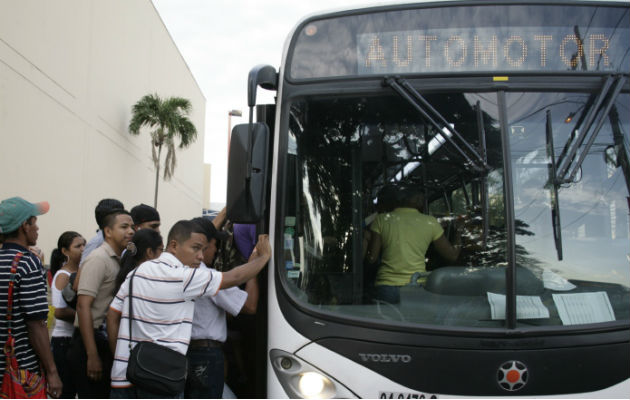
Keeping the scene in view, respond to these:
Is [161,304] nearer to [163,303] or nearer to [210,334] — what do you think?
[163,303]

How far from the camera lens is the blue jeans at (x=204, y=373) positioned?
9.99 ft

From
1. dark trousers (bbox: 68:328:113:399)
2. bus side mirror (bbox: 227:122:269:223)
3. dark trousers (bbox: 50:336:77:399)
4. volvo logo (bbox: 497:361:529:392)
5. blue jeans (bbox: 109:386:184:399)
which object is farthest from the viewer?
dark trousers (bbox: 50:336:77:399)

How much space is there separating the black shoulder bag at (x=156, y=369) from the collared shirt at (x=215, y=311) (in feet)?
1.10

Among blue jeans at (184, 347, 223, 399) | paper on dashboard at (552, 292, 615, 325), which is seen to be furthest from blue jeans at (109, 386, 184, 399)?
paper on dashboard at (552, 292, 615, 325)

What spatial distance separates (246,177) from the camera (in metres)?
2.91

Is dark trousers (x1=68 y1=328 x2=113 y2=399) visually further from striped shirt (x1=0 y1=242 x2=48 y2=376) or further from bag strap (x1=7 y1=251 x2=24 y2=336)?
bag strap (x1=7 y1=251 x2=24 y2=336)

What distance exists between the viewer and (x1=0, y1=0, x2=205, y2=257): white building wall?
472 inches

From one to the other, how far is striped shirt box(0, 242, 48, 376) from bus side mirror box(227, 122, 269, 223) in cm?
109

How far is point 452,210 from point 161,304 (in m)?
1.58

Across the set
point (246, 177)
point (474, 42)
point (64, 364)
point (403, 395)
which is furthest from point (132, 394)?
point (474, 42)

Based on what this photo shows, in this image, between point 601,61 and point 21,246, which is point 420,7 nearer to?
point 601,61

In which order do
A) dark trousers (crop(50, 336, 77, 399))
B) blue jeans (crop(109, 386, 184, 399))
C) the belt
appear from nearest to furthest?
blue jeans (crop(109, 386, 184, 399))
the belt
dark trousers (crop(50, 336, 77, 399))

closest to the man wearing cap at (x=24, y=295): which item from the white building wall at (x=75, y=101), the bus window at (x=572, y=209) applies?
the bus window at (x=572, y=209)

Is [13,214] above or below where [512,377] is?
above
